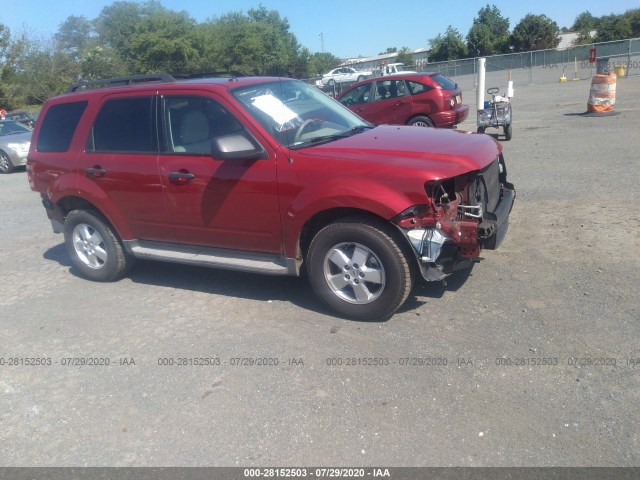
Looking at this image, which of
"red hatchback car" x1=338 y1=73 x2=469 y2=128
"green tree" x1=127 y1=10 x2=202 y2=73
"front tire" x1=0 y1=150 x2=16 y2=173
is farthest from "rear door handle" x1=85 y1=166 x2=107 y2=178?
"green tree" x1=127 y1=10 x2=202 y2=73

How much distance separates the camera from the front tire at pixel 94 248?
6.09 meters

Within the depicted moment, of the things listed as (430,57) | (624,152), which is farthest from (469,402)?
(430,57)

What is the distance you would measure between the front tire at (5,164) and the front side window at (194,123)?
43.6 feet

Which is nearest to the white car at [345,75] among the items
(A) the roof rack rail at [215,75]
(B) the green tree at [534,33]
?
(B) the green tree at [534,33]

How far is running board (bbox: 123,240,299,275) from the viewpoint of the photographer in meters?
5.02

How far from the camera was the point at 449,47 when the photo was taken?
6681 cm

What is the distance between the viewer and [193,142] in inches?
209

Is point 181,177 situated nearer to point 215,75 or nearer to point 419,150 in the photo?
point 215,75

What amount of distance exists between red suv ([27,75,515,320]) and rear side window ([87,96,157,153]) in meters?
0.01

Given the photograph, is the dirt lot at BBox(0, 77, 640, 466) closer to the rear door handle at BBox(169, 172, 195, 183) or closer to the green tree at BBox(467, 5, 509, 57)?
the rear door handle at BBox(169, 172, 195, 183)

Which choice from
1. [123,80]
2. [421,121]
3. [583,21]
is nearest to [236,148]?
[123,80]

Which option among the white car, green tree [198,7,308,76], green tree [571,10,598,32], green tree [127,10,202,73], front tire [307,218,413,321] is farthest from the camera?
green tree [571,10,598,32]

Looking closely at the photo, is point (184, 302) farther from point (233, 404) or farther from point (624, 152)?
point (624, 152)

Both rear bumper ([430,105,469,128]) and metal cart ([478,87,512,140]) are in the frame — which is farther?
rear bumper ([430,105,469,128])
